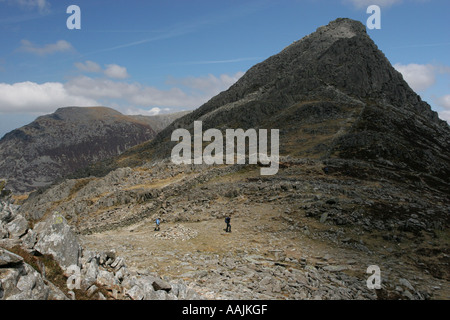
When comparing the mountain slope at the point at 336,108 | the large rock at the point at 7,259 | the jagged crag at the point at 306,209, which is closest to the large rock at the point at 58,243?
the large rock at the point at 7,259

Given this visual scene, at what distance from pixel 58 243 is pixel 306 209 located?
783 inches

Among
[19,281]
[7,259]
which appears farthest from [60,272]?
[7,259]

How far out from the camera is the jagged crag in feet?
50.5

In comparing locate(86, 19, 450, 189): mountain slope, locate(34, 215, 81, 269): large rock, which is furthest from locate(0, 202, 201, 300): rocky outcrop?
locate(86, 19, 450, 189): mountain slope

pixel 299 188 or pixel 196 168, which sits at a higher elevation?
pixel 196 168

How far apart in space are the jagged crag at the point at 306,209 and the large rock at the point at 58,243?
5.35m

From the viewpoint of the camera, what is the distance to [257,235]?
2198 cm

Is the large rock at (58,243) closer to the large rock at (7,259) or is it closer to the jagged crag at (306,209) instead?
the large rock at (7,259)

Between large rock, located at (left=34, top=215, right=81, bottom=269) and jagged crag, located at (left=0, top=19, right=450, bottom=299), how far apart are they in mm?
5348

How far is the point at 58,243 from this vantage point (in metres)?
10.7
